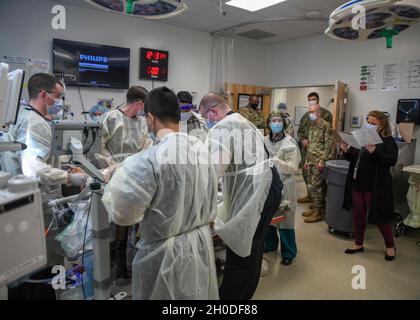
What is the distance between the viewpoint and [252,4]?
3.90m

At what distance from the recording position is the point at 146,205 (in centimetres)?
123

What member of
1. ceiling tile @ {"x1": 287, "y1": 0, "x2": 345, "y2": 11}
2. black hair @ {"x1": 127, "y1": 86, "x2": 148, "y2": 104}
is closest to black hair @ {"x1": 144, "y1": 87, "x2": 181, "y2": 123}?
black hair @ {"x1": 127, "y1": 86, "x2": 148, "y2": 104}

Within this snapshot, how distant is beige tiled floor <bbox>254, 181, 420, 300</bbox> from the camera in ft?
7.84

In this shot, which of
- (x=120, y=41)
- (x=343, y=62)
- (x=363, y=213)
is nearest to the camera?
(x=363, y=213)

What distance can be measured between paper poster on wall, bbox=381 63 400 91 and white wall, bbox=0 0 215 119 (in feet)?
9.14

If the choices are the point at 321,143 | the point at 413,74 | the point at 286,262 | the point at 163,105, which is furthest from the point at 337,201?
the point at 163,105

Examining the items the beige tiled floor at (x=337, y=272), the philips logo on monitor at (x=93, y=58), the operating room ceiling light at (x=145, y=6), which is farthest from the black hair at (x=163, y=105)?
the philips logo on monitor at (x=93, y=58)

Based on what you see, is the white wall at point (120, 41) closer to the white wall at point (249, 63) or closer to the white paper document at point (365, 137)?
the white wall at point (249, 63)

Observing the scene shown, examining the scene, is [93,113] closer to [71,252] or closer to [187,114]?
[187,114]

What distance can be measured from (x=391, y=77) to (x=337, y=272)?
123 inches

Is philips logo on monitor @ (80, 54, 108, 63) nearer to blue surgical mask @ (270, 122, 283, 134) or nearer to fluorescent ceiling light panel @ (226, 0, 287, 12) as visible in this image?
fluorescent ceiling light panel @ (226, 0, 287, 12)

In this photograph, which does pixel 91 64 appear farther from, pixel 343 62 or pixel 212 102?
pixel 343 62

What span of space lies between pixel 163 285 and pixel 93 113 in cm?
361

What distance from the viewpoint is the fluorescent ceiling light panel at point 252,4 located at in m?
3.80
